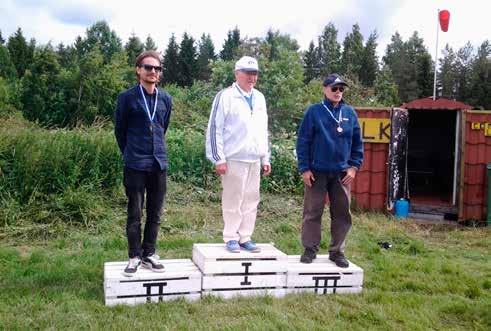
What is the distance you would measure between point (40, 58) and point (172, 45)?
25008 mm

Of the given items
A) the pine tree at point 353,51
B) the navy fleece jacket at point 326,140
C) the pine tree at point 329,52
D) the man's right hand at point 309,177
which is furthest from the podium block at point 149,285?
the pine tree at point 329,52

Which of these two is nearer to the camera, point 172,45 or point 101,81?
point 101,81

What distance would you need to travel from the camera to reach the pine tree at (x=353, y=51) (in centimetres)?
4101

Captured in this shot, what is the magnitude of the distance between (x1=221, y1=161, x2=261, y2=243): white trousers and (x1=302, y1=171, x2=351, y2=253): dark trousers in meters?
0.52

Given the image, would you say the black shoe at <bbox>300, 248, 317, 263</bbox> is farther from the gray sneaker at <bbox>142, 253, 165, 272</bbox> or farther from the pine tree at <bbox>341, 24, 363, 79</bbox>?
the pine tree at <bbox>341, 24, 363, 79</bbox>

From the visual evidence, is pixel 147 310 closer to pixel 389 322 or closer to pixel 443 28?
pixel 389 322

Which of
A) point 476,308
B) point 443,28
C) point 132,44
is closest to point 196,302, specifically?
point 476,308

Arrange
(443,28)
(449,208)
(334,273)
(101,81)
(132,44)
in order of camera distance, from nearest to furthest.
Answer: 1. (334,273)
2. (449,208)
3. (443,28)
4. (101,81)
5. (132,44)

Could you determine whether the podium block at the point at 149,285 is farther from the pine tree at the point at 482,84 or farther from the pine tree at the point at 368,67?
the pine tree at the point at 368,67

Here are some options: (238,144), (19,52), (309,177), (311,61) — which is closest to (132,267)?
(238,144)

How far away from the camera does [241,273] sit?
4.25m

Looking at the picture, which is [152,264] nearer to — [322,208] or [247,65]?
[322,208]

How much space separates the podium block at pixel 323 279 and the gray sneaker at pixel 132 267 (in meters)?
1.26

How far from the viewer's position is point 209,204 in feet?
26.5
